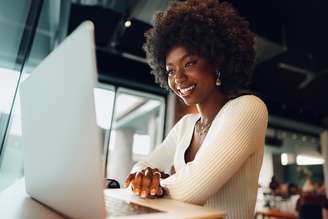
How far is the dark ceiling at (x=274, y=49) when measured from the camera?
3.65 metres

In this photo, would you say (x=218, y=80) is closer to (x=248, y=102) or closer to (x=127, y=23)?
(x=248, y=102)

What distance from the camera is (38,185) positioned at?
64 cm

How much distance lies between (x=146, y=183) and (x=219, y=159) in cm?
23

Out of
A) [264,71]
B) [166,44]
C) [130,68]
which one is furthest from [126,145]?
[166,44]

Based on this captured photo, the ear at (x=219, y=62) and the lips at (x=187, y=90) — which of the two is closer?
the lips at (x=187, y=90)

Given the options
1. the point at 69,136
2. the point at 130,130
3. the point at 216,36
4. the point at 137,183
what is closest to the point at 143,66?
the point at 216,36

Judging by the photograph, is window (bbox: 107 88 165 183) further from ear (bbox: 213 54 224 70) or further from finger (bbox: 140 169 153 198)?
finger (bbox: 140 169 153 198)

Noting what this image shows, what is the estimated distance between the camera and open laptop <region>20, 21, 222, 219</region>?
388mm

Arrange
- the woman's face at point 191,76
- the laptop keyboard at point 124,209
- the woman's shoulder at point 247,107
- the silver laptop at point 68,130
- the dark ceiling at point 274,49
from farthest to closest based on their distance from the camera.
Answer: the dark ceiling at point 274,49 < the woman's face at point 191,76 < the woman's shoulder at point 247,107 < the laptop keyboard at point 124,209 < the silver laptop at point 68,130

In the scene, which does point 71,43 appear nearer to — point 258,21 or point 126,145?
point 258,21

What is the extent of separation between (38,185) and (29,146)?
100 mm

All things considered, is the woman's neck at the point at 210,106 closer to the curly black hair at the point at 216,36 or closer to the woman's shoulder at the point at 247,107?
the curly black hair at the point at 216,36

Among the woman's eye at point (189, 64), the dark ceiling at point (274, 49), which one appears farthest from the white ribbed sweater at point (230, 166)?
the dark ceiling at point (274, 49)

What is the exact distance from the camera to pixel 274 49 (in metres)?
4.60
